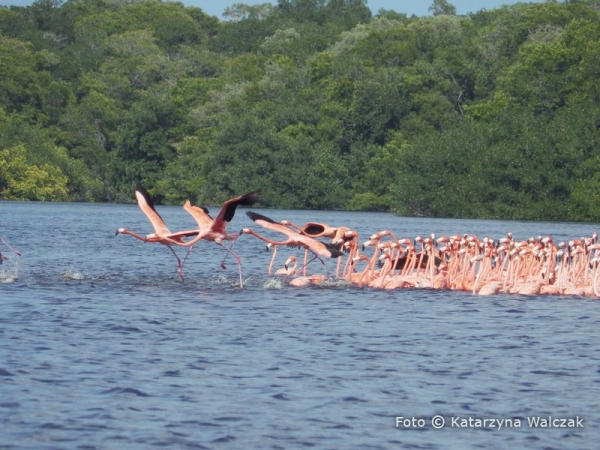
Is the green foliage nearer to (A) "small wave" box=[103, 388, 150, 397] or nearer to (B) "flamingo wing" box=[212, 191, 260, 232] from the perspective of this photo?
(B) "flamingo wing" box=[212, 191, 260, 232]

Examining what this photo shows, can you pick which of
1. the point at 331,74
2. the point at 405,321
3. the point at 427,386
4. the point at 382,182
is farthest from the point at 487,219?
the point at 427,386

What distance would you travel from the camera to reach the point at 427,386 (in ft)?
45.0

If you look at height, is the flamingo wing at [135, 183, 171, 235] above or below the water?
above

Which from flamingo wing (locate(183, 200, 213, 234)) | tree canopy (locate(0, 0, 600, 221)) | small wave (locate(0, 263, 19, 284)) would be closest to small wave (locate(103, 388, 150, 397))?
flamingo wing (locate(183, 200, 213, 234))

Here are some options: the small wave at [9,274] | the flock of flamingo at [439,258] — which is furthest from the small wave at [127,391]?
the small wave at [9,274]

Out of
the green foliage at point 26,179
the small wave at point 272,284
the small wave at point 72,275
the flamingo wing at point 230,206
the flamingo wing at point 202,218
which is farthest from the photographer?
the green foliage at point 26,179

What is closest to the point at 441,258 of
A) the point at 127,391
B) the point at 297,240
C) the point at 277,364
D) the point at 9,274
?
the point at 297,240

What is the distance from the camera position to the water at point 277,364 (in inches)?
456

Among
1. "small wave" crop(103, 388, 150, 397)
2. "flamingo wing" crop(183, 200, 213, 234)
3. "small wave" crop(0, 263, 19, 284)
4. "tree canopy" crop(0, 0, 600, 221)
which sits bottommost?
"small wave" crop(0, 263, 19, 284)

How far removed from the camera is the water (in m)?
11.6

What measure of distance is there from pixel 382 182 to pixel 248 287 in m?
43.1

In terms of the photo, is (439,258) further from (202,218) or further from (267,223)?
(202,218)

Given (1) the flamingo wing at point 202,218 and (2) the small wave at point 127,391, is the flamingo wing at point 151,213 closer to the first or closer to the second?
(1) the flamingo wing at point 202,218

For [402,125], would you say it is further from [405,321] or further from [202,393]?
[202,393]
